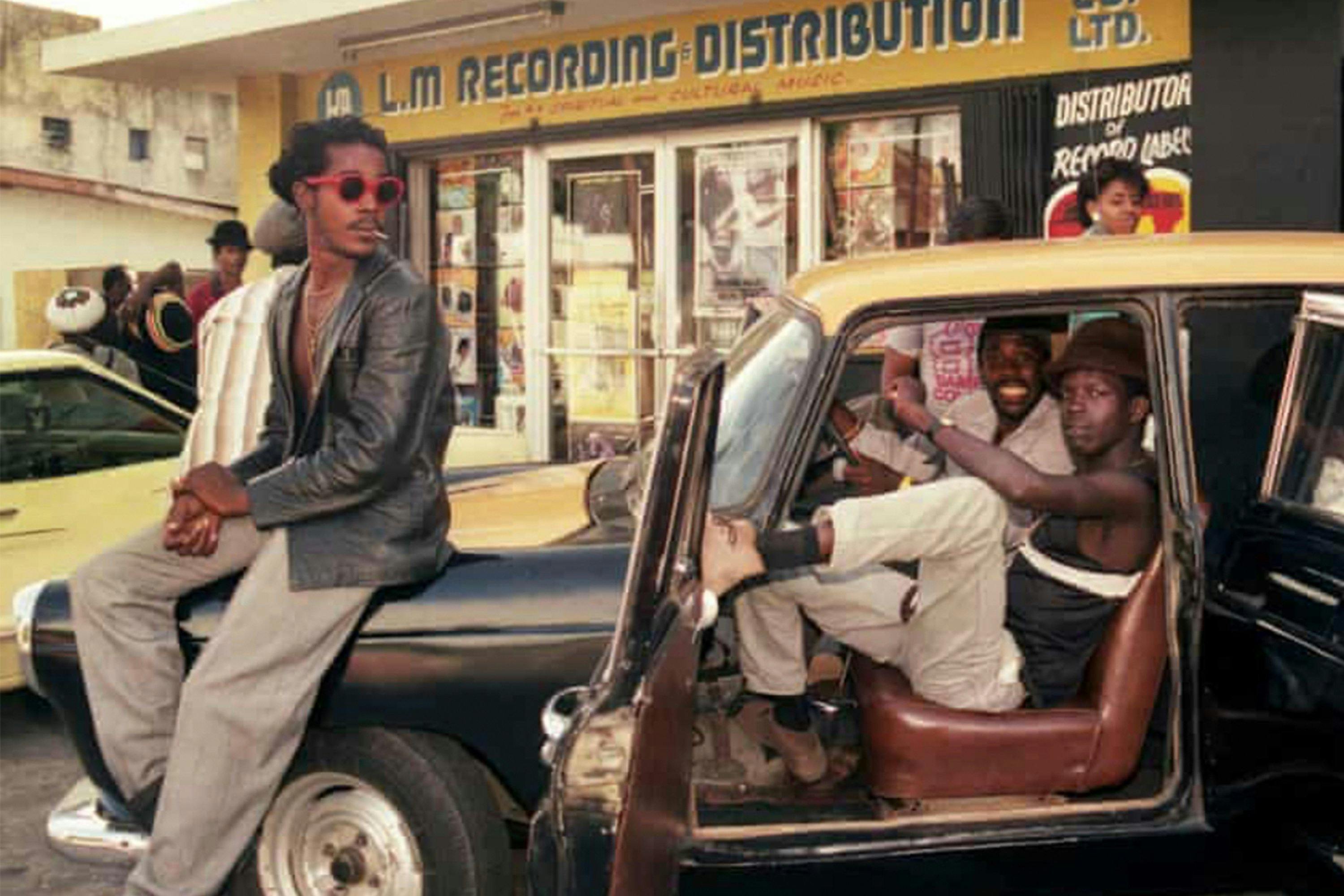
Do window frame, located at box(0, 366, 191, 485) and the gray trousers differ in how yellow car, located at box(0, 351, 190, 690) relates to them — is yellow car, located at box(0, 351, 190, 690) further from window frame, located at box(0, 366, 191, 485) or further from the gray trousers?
the gray trousers

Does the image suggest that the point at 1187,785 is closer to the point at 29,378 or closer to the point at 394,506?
the point at 394,506

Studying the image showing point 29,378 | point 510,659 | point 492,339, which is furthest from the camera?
point 492,339

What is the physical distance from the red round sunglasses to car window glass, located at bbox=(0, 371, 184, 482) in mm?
2997

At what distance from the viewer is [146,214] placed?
2578 centimetres

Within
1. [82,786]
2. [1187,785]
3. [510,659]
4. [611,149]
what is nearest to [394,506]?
[510,659]

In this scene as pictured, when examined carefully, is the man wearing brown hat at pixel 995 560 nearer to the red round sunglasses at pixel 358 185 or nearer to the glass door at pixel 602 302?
the red round sunglasses at pixel 358 185

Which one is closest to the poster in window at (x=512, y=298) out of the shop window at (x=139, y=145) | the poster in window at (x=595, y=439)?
the poster in window at (x=595, y=439)

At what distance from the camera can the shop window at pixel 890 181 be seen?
31.6ft

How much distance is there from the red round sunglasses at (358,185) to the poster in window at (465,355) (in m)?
8.43

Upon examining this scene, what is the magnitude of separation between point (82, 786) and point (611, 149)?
306 inches

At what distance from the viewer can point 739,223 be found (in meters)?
10.6

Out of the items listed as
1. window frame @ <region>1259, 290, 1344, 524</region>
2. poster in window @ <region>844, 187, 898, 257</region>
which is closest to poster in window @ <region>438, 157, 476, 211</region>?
poster in window @ <region>844, 187, 898, 257</region>

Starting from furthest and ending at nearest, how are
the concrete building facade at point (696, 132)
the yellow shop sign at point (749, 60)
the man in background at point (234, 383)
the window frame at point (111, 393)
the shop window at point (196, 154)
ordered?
the shop window at point (196, 154), the yellow shop sign at point (749, 60), the concrete building facade at point (696, 132), the window frame at point (111, 393), the man in background at point (234, 383)

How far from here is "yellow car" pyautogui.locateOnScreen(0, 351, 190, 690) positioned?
19.8ft
